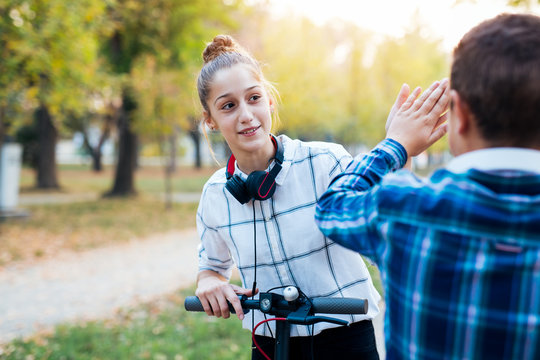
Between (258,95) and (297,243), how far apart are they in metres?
0.62

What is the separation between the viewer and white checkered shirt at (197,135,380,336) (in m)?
1.88

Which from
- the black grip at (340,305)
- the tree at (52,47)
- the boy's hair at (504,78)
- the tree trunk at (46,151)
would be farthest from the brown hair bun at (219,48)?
the tree trunk at (46,151)

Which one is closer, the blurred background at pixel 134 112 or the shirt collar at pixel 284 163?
the shirt collar at pixel 284 163

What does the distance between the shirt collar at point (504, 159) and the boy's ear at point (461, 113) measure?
6 centimetres

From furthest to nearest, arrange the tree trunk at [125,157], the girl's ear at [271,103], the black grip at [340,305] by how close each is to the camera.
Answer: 1. the tree trunk at [125,157]
2. the girl's ear at [271,103]
3. the black grip at [340,305]

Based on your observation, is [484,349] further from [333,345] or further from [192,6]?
[192,6]

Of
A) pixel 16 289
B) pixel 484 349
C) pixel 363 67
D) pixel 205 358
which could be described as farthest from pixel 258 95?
pixel 363 67

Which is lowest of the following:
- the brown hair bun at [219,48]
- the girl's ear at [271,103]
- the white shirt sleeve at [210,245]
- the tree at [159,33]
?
the white shirt sleeve at [210,245]

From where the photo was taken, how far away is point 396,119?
144 centimetres

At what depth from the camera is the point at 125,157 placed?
18.3 metres

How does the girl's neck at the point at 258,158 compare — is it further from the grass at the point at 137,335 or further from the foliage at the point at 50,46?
the foliage at the point at 50,46

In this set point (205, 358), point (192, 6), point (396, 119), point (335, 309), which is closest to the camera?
point (396, 119)

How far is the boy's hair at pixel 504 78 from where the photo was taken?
101cm

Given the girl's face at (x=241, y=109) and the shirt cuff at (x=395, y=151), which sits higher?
the girl's face at (x=241, y=109)
